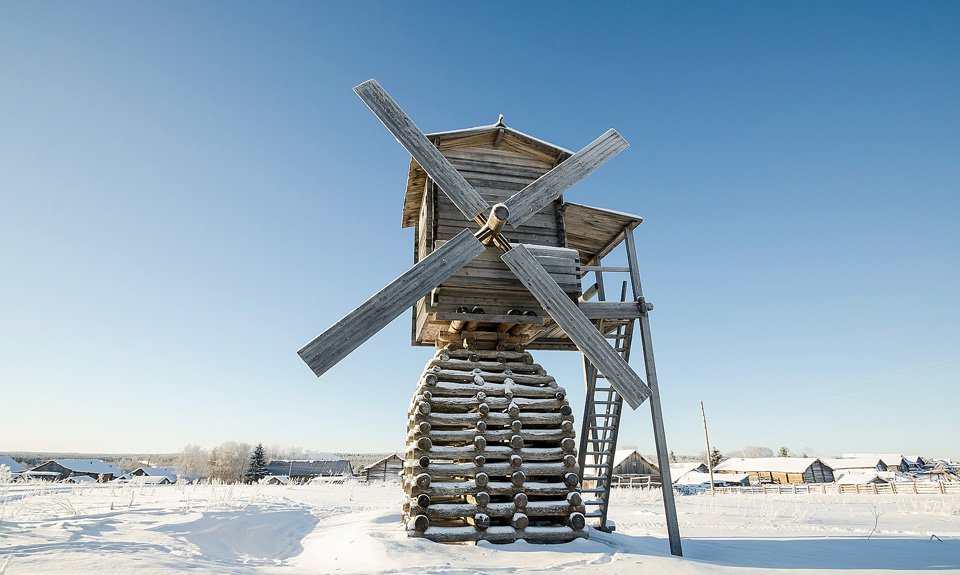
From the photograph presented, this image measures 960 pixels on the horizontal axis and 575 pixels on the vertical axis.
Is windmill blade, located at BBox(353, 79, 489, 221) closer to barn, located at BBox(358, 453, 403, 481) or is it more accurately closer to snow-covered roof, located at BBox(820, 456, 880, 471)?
barn, located at BBox(358, 453, 403, 481)

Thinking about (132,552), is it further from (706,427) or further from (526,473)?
(706,427)

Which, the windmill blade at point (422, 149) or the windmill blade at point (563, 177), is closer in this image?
the windmill blade at point (422, 149)

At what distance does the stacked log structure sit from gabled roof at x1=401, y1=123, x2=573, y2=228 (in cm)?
365

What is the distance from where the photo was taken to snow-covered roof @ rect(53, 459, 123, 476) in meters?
58.7

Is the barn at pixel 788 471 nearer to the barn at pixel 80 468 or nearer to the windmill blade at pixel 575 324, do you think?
the windmill blade at pixel 575 324

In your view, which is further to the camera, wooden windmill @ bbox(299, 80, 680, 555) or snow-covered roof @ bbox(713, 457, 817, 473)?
snow-covered roof @ bbox(713, 457, 817, 473)

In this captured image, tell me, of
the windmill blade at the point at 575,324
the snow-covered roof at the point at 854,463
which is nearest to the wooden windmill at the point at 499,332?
the windmill blade at the point at 575,324

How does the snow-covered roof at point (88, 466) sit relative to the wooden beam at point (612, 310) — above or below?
below

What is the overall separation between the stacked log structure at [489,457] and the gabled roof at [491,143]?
3646 mm

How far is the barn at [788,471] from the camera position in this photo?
2058 inches

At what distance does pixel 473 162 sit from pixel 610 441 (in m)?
Answer: 6.14

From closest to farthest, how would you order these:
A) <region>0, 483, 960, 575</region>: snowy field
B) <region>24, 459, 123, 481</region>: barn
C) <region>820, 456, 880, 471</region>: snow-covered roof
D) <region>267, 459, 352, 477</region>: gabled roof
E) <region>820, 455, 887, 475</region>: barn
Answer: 1. <region>0, 483, 960, 575</region>: snowy field
2. <region>267, 459, 352, 477</region>: gabled roof
3. <region>820, 455, 887, 475</region>: barn
4. <region>820, 456, 880, 471</region>: snow-covered roof
5. <region>24, 459, 123, 481</region>: barn

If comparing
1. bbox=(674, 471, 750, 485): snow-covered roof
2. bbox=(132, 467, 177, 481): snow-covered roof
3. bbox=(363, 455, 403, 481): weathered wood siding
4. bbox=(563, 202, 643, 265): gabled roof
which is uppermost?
bbox=(563, 202, 643, 265): gabled roof

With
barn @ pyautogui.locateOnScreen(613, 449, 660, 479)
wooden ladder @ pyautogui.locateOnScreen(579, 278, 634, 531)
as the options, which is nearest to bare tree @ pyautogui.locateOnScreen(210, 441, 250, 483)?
barn @ pyautogui.locateOnScreen(613, 449, 660, 479)
